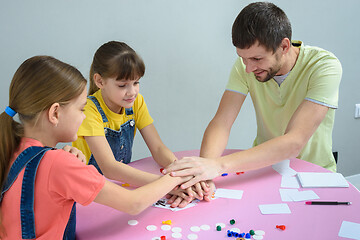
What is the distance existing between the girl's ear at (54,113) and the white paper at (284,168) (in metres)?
0.91

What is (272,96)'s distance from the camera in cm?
183

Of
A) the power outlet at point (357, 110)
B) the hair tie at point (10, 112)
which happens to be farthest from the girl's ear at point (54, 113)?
the power outlet at point (357, 110)

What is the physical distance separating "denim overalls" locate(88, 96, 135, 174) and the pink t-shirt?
0.65m

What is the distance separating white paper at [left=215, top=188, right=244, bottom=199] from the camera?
Result: 1.31 meters

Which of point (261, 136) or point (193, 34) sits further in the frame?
point (193, 34)

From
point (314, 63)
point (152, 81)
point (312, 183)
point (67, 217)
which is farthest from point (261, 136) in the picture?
point (67, 217)

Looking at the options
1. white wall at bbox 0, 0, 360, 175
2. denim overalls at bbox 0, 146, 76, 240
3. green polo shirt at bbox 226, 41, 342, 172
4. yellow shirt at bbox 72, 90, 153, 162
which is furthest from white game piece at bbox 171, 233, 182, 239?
white wall at bbox 0, 0, 360, 175

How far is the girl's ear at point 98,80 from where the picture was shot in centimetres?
163

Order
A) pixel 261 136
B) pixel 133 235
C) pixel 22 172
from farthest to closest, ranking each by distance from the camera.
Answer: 1. pixel 261 136
2. pixel 133 235
3. pixel 22 172

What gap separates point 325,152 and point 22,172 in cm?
138

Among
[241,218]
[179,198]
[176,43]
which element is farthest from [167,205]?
[176,43]

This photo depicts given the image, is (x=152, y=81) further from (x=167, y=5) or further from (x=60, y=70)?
(x=60, y=70)

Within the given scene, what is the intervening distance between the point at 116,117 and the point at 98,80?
0.18 metres

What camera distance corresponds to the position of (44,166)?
0.97 m
